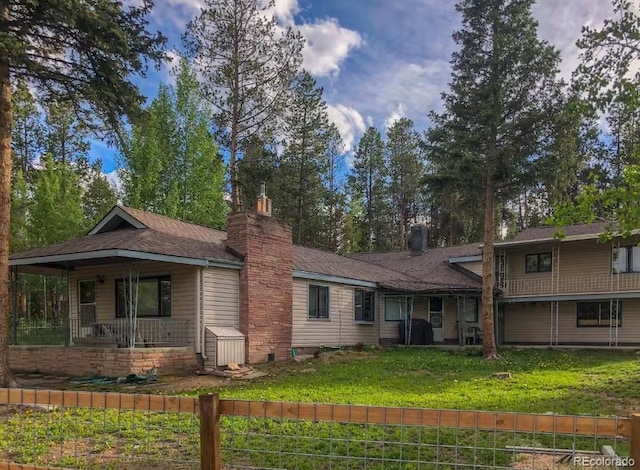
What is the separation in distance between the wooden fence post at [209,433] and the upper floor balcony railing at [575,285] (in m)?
20.2

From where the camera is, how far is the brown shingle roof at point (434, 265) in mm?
22641

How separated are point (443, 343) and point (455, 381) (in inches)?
411

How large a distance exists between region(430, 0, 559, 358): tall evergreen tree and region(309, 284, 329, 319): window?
5.49 metres

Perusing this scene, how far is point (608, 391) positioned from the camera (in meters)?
10.1

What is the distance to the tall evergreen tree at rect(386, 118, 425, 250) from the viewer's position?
138 ft

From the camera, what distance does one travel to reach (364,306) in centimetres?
2084

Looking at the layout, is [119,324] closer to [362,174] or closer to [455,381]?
[455,381]

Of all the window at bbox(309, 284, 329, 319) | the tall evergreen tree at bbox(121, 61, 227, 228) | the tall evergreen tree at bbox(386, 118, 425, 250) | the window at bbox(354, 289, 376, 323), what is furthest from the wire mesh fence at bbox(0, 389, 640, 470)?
the tall evergreen tree at bbox(386, 118, 425, 250)

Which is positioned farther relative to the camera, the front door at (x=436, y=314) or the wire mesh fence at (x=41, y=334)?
the front door at (x=436, y=314)

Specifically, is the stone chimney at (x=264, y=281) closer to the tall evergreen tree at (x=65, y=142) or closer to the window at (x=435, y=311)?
the window at (x=435, y=311)

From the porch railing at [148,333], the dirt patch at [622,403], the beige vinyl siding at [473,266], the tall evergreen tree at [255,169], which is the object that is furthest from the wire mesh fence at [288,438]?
the tall evergreen tree at [255,169]

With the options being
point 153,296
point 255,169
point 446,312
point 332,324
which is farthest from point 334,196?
point 153,296

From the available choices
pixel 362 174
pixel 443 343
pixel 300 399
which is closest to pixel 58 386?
pixel 300 399

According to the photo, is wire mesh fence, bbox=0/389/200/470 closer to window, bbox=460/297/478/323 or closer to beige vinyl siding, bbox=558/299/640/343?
window, bbox=460/297/478/323
